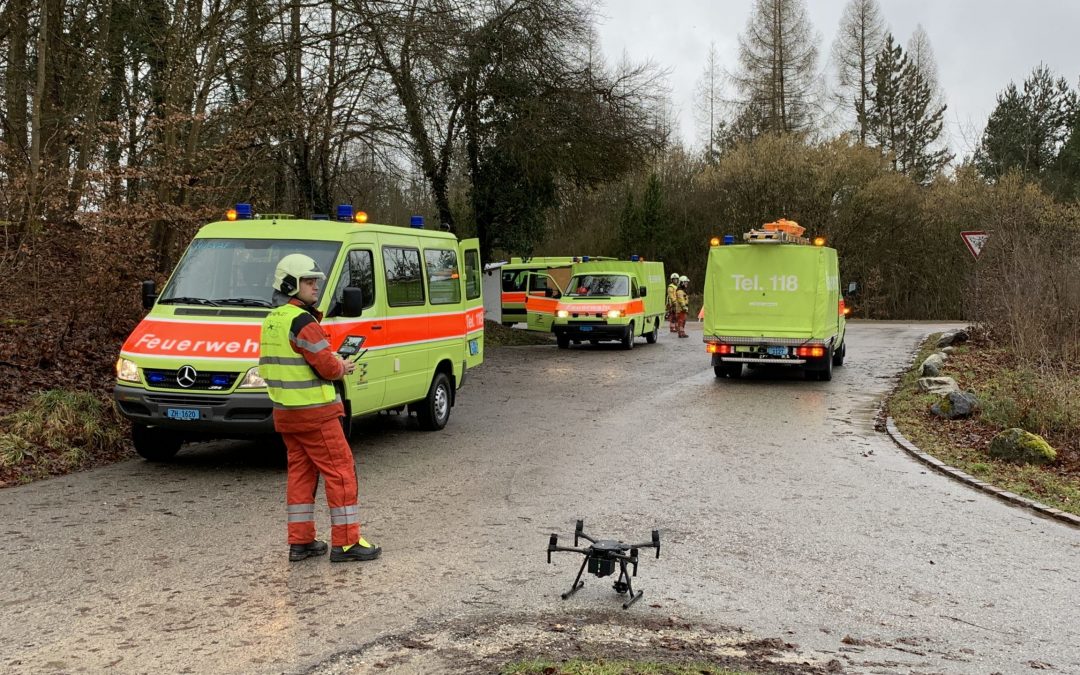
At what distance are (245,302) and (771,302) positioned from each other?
33.5 ft

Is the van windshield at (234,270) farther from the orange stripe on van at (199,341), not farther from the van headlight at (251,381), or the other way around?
the van headlight at (251,381)

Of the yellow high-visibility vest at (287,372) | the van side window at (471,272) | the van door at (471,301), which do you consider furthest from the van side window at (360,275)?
the yellow high-visibility vest at (287,372)

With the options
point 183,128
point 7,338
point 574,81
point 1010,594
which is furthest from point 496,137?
point 1010,594

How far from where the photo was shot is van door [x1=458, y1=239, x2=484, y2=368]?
12023mm

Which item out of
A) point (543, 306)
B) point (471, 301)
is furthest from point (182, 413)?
point (543, 306)

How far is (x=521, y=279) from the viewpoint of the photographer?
29.9 m

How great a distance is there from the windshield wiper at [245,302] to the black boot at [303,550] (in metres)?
3.31

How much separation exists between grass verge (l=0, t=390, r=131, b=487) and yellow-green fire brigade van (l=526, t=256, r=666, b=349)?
14.8 meters

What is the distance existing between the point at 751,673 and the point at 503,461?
5314mm

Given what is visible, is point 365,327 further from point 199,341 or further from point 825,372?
point 825,372

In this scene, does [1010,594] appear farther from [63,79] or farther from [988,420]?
[63,79]

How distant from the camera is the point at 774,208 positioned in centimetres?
4188

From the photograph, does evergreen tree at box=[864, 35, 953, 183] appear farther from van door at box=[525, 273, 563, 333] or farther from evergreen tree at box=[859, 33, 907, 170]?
van door at box=[525, 273, 563, 333]

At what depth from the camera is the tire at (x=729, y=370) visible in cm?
1719
